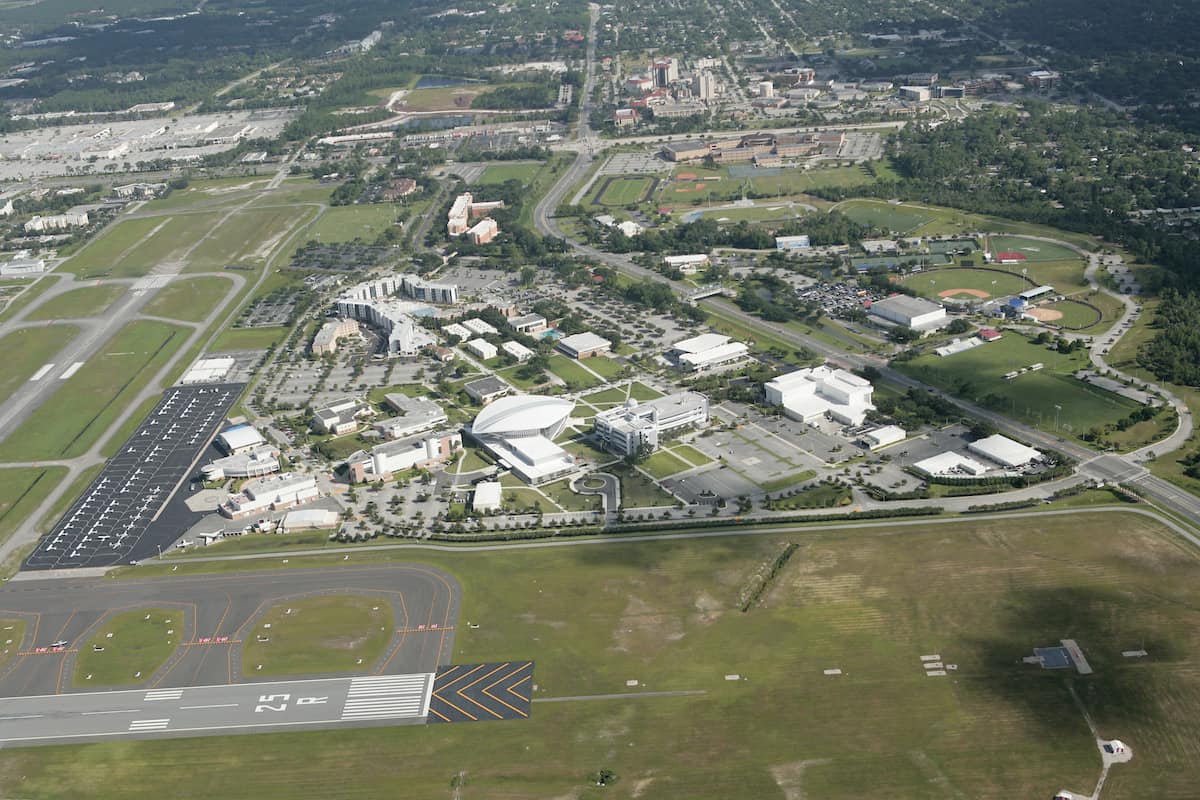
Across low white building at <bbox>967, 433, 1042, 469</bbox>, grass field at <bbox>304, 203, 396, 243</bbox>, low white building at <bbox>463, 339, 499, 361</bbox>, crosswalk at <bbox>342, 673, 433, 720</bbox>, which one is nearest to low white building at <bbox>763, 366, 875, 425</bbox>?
low white building at <bbox>967, 433, 1042, 469</bbox>

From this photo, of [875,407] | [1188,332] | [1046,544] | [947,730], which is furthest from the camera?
[1188,332]

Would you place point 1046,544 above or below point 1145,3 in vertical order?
below

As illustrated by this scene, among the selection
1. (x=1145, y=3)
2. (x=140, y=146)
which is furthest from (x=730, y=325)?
(x=1145, y=3)

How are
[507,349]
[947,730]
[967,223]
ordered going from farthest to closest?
[967,223] → [507,349] → [947,730]

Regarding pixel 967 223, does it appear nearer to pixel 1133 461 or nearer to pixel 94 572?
pixel 1133 461

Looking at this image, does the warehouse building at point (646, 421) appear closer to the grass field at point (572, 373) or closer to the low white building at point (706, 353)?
the grass field at point (572, 373)

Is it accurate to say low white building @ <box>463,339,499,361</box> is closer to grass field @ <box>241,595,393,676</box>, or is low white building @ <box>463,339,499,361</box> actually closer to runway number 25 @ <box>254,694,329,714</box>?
grass field @ <box>241,595,393,676</box>

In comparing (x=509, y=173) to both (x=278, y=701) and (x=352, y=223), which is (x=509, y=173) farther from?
(x=278, y=701)
